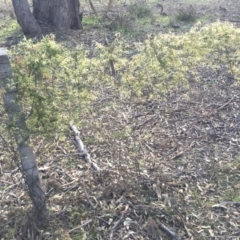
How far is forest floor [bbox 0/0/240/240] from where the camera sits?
3116 millimetres

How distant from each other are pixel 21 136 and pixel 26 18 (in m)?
5.87

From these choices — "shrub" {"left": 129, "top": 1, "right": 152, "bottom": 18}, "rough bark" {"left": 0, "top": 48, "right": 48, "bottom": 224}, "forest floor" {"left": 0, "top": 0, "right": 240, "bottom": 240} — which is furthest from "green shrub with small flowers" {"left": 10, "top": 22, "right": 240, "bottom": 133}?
"shrub" {"left": 129, "top": 1, "right": 152, "bottom": 18}

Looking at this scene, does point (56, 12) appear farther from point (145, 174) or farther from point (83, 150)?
point (145, 174)

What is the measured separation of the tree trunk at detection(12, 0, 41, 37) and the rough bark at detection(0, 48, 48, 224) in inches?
227

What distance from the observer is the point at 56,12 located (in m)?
8.67

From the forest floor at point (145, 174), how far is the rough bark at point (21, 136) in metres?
0.13

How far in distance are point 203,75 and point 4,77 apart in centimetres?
403

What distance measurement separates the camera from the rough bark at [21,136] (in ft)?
8.19

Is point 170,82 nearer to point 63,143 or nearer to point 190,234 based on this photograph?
point 63,143

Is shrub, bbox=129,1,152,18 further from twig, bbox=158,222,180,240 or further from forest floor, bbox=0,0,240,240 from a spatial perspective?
twig, bbox=158,222,180,240

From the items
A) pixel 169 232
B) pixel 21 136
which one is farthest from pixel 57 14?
pixel 169 232

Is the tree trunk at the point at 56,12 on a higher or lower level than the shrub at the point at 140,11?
higher

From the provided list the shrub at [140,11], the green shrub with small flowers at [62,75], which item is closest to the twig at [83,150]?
the green shrub with small flowers at [62,75]

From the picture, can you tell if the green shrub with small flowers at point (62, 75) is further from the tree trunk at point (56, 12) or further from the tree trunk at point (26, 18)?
the tree trunk at point (56, 12)
